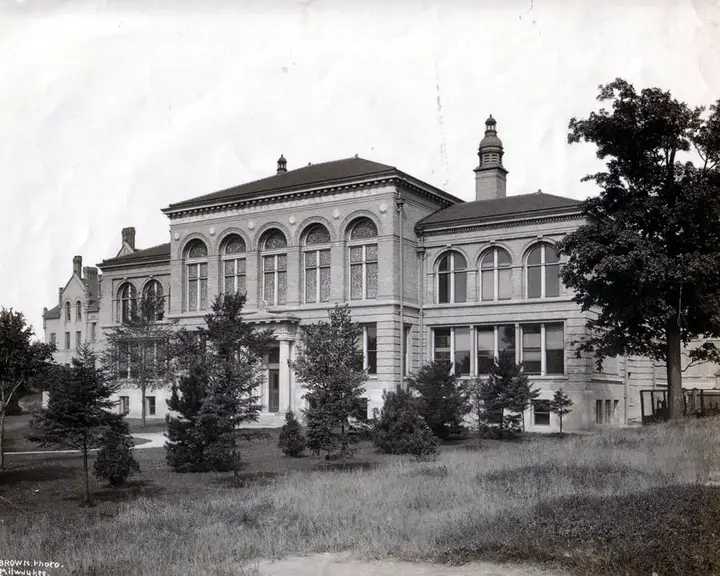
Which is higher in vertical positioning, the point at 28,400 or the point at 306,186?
the point at 306,186

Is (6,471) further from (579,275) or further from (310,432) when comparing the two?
(579,275)

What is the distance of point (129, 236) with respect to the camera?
64688 millimetres

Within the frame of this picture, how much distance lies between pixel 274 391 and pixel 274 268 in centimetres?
691

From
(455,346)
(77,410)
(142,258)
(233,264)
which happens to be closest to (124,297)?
(142,258)

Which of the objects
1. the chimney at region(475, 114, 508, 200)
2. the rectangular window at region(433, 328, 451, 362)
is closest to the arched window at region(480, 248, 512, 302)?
the rectangular window at region(433, 328, 451, 362)

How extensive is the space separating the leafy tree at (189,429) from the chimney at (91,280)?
47.6m

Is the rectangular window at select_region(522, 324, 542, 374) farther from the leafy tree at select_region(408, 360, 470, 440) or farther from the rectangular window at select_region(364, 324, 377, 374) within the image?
the leafy tree at select_region(408, 360, 470, 440)

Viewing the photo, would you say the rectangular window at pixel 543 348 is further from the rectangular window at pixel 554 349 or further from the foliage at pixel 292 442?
the foliage at pixel 292 442

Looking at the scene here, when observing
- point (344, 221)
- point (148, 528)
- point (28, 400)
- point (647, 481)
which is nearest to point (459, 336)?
point (344, 221)

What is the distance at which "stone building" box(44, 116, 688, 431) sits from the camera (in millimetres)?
35844

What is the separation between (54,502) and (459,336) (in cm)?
2513

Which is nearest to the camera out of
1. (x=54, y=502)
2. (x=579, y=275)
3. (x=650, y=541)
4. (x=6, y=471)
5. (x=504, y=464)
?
(x=650, y=541)

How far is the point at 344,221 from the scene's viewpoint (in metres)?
38.8

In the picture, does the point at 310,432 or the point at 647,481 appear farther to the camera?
the point at 310,432
